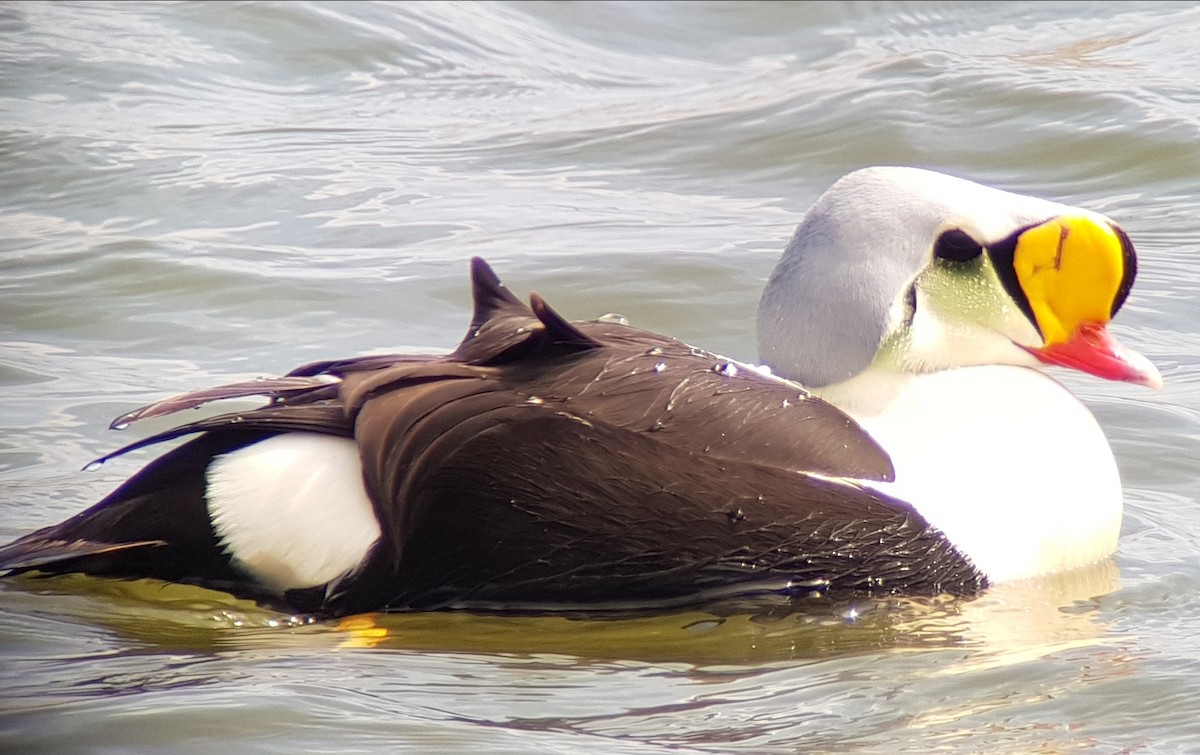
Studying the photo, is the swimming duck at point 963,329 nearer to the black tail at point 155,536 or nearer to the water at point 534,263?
the water at point 534,263

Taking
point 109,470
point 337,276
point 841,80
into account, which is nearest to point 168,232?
point 337,276

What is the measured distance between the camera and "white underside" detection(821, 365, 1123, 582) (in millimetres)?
3232

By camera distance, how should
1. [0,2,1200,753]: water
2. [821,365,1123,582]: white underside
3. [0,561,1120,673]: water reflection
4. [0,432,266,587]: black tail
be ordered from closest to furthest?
1. [0,2,1200,753]: water
2. [0,561,1120,673]: water reflection
3. [0,432,266,587]: black tail
4. [821,365,1123,582]: white underside

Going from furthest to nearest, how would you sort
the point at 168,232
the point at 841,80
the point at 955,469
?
the point at 841,80
the point at 168,232
the point at 955,469

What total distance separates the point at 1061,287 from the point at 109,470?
198 centimetres

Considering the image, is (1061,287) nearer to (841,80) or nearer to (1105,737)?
(1105,737)

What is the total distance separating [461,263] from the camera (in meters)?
5.46

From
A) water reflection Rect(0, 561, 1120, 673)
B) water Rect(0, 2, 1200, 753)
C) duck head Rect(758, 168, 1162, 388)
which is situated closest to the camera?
water Rect(0, 2, 1200, 753)

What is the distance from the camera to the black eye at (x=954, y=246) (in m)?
3.37

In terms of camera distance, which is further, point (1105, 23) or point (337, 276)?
point (1105, 23)

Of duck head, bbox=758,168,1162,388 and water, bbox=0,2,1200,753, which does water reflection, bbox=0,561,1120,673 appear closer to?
water, bbox=0,2,1200,753

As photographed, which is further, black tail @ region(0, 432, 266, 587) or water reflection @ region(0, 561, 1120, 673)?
black tail @ region(0, 432, 266, 587)

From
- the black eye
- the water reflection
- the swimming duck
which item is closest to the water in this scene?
the water reflection

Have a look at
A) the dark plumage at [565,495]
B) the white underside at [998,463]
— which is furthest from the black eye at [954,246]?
the dark plumage at [565,495]
